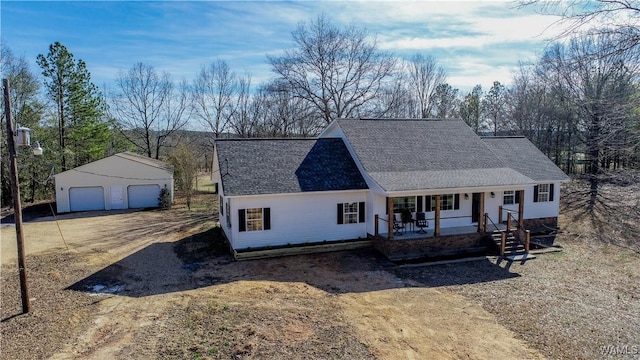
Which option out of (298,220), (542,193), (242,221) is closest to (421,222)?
(298,220)

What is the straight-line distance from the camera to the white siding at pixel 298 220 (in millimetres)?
15367

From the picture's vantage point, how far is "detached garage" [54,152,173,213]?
25.8 meters

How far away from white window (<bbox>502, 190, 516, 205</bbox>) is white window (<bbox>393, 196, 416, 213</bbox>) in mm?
5092

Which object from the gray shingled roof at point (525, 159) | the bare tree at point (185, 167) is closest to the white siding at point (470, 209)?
the gray shingled roof at point (525, 159)

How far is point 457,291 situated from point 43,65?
3313 centimetres

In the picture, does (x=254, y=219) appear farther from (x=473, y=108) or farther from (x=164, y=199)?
(x=473, y=108)

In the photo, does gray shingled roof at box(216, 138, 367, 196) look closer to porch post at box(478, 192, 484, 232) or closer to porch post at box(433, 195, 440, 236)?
porch post at box(433, 195, 440, 236)

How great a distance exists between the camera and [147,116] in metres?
40.4

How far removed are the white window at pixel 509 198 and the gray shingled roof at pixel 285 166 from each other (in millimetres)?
7424

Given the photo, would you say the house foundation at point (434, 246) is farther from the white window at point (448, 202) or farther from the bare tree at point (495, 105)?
the bare tree at point (495, 105)

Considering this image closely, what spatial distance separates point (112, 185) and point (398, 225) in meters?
20.2

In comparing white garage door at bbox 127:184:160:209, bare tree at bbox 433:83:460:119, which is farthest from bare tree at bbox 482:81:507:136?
white garage door at bbox 127:184:160:209

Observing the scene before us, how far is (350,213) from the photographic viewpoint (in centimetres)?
1666

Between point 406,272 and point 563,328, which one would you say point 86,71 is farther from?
point 563,328
